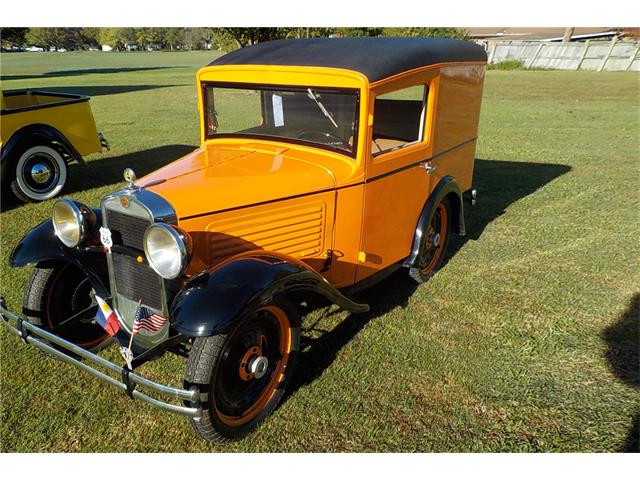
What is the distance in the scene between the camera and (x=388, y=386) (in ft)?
9.77

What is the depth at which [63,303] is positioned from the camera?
314 cm

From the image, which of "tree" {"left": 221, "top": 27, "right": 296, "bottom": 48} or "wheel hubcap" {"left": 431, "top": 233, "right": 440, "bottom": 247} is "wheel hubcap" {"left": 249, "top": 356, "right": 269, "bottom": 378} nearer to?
"wheel hubcap" {"left": 431, "top": 233, "right": 440, "bottom": 247}

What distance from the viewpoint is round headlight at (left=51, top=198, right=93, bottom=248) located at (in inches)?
108

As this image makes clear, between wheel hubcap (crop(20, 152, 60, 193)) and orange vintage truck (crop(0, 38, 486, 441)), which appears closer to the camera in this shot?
orange vintage truck (crop(0, 38, 486, 441))

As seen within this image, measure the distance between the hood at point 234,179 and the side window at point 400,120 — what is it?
1044mm

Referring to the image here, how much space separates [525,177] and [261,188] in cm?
628

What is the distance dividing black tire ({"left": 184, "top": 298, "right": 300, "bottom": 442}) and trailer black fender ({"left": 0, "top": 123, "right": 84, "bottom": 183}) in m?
5.44

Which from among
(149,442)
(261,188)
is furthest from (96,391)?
(261,188)

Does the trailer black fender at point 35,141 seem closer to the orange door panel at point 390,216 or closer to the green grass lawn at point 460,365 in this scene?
the green grass lawn at point 460,365

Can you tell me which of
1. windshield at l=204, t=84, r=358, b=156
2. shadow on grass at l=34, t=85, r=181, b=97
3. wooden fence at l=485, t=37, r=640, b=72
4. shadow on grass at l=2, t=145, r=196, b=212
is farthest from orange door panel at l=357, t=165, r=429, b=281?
wooden fence at l=485, t=37, r=640, b=72

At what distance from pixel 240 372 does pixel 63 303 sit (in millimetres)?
1459

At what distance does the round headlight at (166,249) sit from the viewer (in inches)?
90.6

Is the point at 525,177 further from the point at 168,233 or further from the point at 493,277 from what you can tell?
the point at 168,233

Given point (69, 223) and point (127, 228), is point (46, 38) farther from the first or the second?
point (127, 228)
